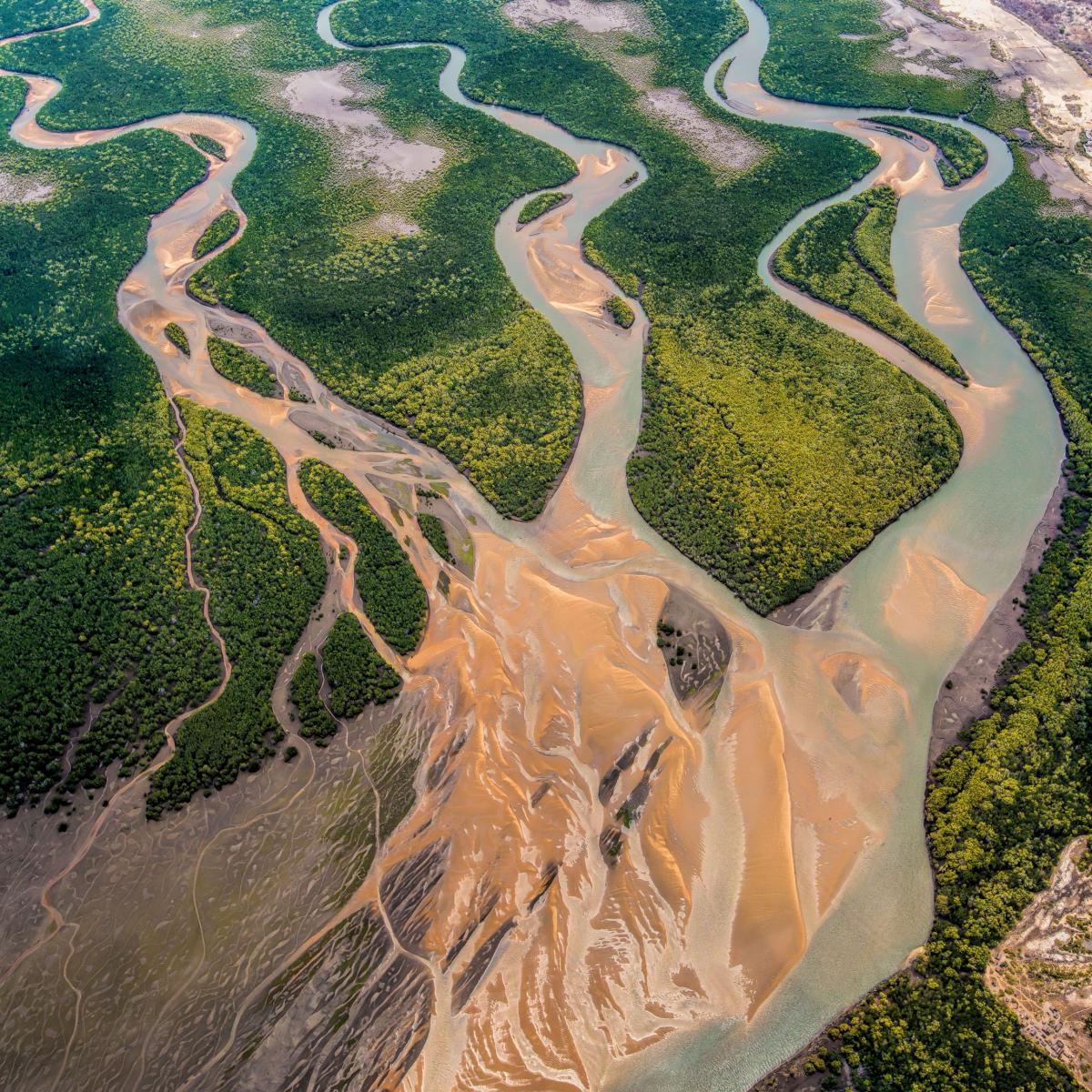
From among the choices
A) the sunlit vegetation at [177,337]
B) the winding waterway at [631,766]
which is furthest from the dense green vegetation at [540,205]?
the sunlit vegetation at [177,337]

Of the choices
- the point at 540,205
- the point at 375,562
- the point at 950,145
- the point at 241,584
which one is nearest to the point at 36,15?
the point at 540,205

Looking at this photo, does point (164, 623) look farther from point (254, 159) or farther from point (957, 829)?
point (254, 159)

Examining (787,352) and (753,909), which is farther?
(787,352)

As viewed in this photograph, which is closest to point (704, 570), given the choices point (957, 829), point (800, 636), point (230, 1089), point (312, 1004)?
point (800, 636)

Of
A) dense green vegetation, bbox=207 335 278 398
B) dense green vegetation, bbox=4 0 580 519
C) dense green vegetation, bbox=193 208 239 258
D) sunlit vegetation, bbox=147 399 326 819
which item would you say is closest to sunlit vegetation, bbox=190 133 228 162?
dense green vegetation, bbox=4 0 580 519

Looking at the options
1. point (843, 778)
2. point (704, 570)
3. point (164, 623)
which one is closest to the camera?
point (843, 778)

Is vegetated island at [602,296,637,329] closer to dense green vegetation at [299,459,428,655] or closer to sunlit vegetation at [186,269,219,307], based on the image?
dense green vegetation at [299,459,428,655]

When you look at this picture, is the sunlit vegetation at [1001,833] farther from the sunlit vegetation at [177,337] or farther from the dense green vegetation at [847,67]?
the sunlit vegetation at [177,337]
